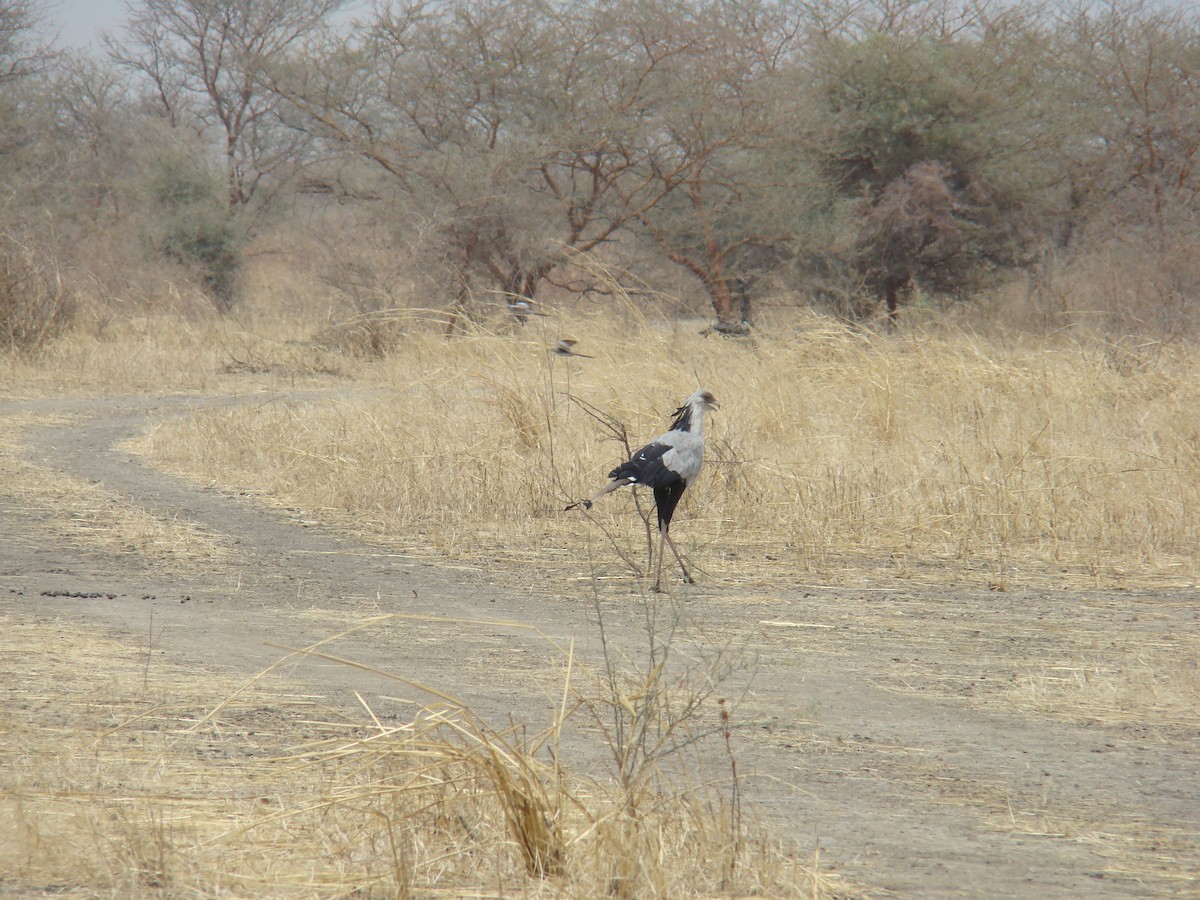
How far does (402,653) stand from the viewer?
4.70 m

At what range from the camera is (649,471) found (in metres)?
5.78

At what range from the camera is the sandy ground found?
3.02 m

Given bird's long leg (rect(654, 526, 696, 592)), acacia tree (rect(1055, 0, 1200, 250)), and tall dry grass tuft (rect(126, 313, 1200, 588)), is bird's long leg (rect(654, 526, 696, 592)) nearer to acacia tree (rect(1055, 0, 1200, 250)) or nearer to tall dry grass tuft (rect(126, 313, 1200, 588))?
tall dry grass tuft (rect(126, 313, 1200, 588))

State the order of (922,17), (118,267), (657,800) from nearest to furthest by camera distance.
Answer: (657,800), (118,267), (922,17)

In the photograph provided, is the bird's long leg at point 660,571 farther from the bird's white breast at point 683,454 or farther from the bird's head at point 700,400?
the bird's head at point 700,400

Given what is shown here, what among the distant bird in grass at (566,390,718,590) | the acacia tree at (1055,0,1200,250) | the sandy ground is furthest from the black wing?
the acacia tree at (1055,0,1200,250)

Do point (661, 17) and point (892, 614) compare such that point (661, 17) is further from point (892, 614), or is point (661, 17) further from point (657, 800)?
point (657, 800)

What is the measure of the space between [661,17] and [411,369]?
860 centimetres

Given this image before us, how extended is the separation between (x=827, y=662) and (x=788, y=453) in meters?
4.18

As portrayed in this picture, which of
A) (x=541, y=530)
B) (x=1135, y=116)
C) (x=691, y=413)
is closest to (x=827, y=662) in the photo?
(x=691, y=413)

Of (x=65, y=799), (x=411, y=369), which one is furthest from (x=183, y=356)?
(x=65, y=799)

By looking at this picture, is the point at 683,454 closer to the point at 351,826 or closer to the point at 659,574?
the point at 659,574

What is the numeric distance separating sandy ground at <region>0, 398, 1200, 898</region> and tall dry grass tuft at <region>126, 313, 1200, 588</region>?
596 mm

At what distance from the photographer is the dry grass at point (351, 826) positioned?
2611 millimetres
